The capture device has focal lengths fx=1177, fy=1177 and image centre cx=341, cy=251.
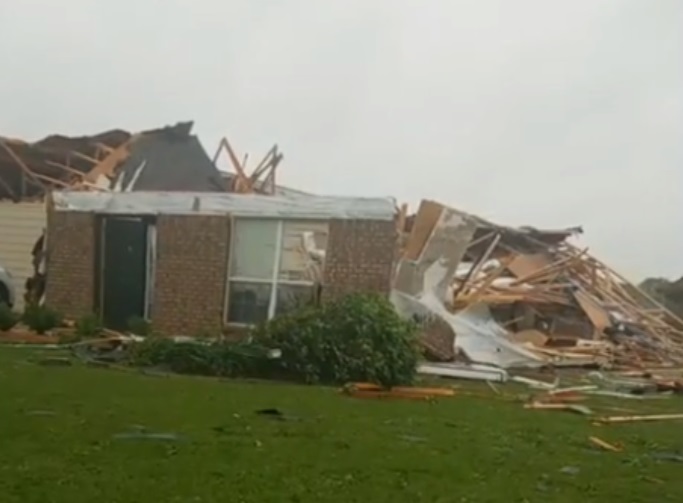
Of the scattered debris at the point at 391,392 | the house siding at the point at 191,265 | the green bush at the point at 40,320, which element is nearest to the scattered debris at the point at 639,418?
the scattered debris at the point at 391,392

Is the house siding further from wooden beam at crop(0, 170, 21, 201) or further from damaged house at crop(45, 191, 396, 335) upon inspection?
wooden beam at crop(0, 170, 21, 201)

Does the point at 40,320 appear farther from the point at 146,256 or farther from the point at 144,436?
the point at 144,436

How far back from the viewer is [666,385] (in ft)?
51.9

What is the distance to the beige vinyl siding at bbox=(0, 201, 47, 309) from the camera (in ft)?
75.1

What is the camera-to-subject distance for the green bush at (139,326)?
55.8 ft

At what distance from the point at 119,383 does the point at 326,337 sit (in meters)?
3.00

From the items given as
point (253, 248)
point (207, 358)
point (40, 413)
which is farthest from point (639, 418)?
point (253, 248)

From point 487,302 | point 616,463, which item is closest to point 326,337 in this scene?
point 616,463

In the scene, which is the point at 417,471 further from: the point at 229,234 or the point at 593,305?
the point at 593,305

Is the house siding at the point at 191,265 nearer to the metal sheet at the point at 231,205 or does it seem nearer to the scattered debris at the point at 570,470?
A: the metal sheet at the point at 231,205

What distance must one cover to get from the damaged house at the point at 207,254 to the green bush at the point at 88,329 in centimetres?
170

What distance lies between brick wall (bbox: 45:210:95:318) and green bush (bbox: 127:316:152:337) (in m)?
1.27

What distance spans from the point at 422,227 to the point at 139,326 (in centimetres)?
487

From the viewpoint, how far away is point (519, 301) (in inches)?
837
